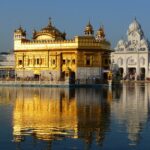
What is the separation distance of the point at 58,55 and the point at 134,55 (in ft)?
157

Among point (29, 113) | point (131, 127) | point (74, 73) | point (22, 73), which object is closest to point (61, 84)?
point (74, 73)

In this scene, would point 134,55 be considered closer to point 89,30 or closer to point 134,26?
point 134,26

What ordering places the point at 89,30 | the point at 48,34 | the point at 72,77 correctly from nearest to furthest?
1. the point at 72,77
2. the point at 48,34
3. the point at 89,30

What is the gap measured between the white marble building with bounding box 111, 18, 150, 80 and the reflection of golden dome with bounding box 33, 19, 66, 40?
40.4m

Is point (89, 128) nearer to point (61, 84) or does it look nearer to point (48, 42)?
point (61, 84)

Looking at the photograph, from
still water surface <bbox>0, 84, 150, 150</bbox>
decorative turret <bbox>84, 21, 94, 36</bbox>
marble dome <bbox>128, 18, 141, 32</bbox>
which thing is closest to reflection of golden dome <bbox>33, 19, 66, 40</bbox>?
decorative turret <bbox>84, 21, 94, 36</bbox>

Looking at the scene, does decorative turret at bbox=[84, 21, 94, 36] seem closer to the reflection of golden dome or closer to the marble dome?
the reflection of golden dome

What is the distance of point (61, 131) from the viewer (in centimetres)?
1557

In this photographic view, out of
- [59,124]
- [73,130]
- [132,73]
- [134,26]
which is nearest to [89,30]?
[134,26]

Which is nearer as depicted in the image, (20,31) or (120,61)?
(20,31)

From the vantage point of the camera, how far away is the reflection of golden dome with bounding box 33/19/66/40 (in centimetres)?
6475

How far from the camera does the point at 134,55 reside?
353ft

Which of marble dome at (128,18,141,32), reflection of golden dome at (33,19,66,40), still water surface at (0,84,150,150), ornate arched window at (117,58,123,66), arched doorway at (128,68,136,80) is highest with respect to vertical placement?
marble dome at (128,18,141,32)

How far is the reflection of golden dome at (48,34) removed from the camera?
6475cm
